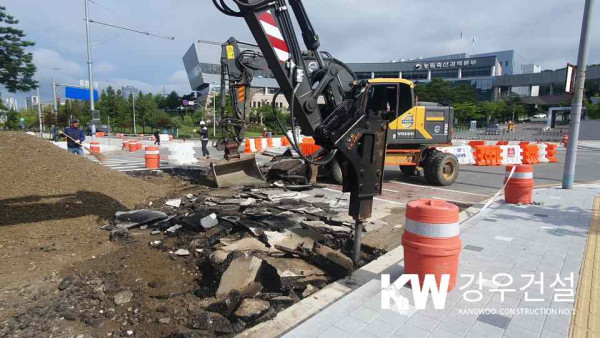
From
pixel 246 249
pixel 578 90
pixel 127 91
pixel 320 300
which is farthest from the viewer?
pixel 127 91

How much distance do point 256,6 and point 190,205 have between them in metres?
4.74

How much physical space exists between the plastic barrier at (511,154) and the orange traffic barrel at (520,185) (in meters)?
9.83

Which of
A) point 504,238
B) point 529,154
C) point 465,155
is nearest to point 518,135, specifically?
point 529,154

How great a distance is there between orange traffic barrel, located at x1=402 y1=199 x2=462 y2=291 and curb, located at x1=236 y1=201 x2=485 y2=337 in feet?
2.08

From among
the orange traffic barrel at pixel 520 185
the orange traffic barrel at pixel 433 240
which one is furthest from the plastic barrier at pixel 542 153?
the orange traffic barrel at pixel 433 240

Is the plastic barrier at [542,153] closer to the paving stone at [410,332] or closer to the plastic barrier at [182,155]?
the plastic barrier at [182,155]

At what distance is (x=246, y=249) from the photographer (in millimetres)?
4871

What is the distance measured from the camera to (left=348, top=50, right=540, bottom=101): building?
83.7 meters

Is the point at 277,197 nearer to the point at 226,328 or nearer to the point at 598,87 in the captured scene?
the point at 226,328

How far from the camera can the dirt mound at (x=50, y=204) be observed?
4.73 metres

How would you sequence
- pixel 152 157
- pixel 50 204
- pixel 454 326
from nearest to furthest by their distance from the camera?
pixel 454 326 → pixel 50 204 → pixel 152 157

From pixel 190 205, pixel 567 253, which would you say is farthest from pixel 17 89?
pixel 567 253

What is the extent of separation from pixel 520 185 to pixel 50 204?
373 inches

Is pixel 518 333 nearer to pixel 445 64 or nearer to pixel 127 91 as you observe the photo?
pixel 127 91
